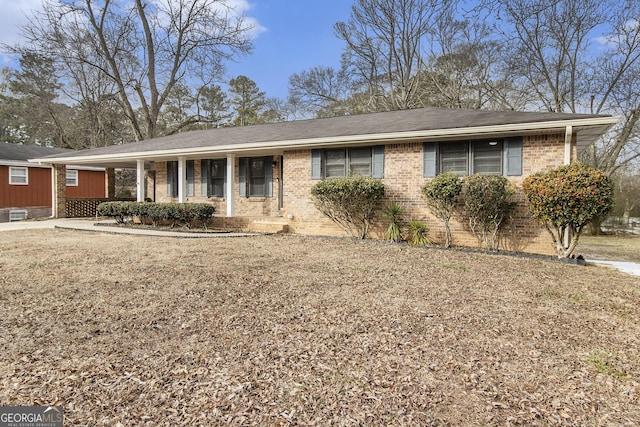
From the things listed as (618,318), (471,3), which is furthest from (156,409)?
(471,3)

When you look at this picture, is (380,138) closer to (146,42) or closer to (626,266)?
(626,266)

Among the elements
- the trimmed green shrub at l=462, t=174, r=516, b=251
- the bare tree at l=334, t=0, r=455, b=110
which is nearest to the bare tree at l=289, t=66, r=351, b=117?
the bare tree at l=334, t=0, r=455, b=110

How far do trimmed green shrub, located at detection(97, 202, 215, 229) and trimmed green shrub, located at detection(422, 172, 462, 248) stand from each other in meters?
6.49

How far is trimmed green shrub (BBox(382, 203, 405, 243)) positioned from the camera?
9000mm

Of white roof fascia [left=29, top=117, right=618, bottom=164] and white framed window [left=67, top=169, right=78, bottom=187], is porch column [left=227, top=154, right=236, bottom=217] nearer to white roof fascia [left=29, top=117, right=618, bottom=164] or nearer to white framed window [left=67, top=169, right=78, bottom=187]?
white roof fascia [left=29, top=117, right=618, bottom=164]

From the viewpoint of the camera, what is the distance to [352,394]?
2367 mm

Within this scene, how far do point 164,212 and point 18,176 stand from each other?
1116 cm

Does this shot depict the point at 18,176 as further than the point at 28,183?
No

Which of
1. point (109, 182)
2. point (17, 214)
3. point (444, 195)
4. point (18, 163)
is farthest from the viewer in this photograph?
point (109, 182)

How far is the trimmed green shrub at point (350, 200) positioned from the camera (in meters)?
8.95

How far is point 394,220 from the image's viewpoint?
910cm

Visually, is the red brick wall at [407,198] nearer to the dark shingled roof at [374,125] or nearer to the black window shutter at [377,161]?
the black window shutter at [377,161]

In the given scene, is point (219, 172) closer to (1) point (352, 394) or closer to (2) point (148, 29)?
(1) point (352, 394)

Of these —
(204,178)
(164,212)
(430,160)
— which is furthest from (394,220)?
(204,178)
